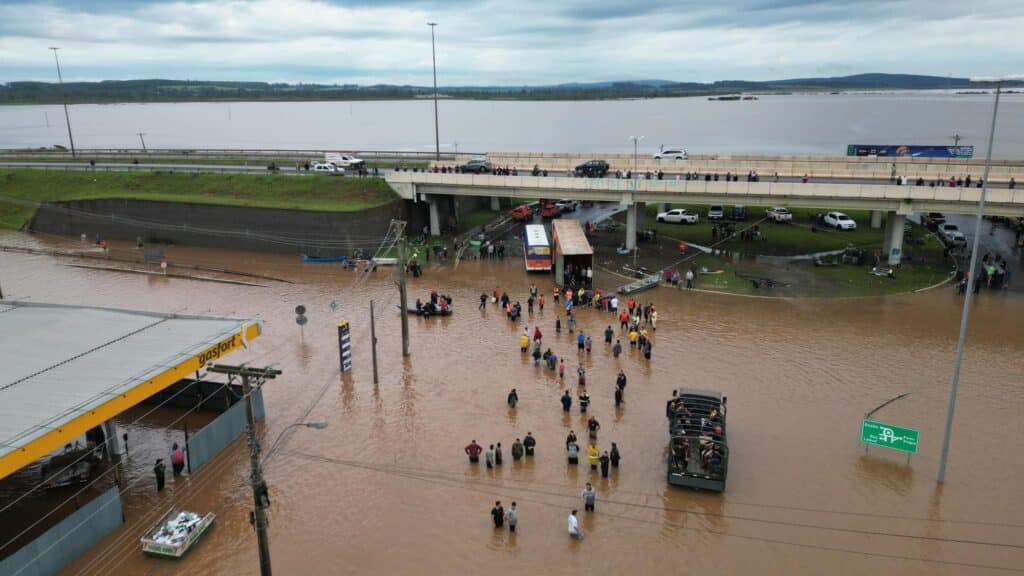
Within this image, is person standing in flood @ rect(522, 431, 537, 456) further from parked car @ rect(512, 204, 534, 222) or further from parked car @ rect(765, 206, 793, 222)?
parked car @ rect(765, 206, 793, 222)

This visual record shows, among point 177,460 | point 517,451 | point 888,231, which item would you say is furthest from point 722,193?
point 177,460

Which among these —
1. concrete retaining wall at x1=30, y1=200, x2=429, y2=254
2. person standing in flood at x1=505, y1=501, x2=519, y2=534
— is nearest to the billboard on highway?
concrete retaining wall at x1=30, y1=200, x2=429, y2=254

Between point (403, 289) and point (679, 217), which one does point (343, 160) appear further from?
point (403, 289)

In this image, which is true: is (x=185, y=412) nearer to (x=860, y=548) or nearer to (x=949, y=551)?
(x=860, y=548)

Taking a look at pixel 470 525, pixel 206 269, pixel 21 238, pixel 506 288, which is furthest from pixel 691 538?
pixel 21 238

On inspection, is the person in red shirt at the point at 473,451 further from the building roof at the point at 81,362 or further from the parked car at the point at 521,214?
the parked car at the point at 521,214

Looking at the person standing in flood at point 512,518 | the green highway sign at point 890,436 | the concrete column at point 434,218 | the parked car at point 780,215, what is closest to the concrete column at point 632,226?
the concrete column at point 434,218
